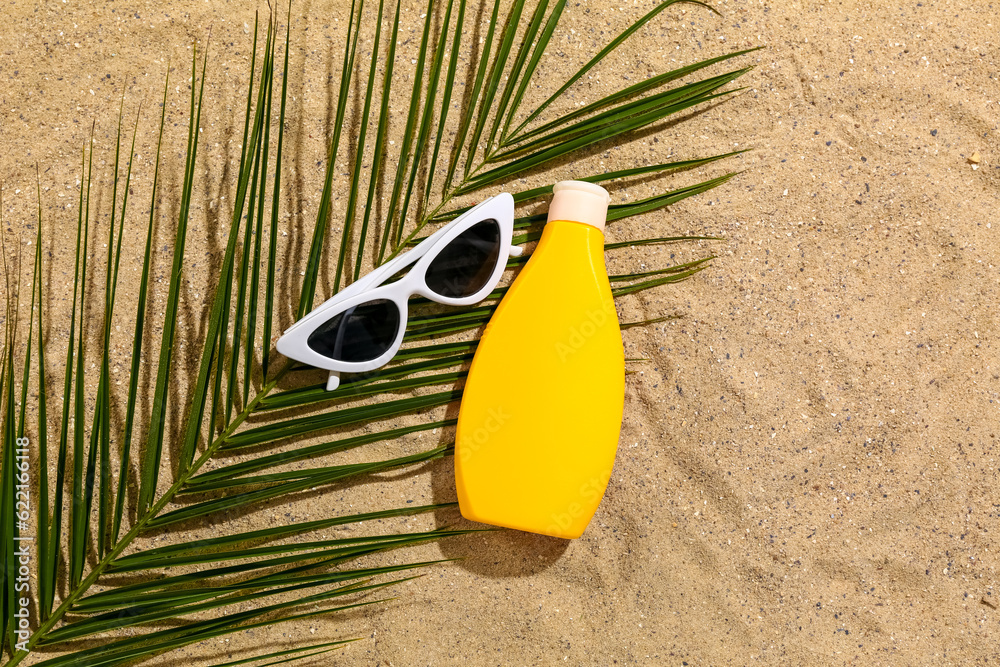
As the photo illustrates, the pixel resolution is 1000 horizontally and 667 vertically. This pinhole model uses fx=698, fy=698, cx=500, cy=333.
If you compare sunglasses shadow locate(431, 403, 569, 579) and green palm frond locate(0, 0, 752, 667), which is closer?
green palm frond locate(0, 0, 752, 667)

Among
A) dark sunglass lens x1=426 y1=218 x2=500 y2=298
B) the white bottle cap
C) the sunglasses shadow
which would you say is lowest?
the sunglasses shadow

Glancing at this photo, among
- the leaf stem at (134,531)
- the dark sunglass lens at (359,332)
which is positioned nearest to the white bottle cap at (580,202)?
the dark sunglass lens at (359,332)

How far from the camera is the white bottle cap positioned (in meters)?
0.83

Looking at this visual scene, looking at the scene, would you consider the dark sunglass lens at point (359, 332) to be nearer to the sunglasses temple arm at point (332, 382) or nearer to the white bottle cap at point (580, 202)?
the sunglasses temple arm at point (332, 382)

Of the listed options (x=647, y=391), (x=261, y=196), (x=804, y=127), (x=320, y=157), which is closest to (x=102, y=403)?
(x=261, y=196)

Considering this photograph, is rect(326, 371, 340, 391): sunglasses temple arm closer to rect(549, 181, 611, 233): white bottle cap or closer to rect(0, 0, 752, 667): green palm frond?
rect(0, 0, 752, 667): green palm frond

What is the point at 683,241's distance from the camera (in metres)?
0.92

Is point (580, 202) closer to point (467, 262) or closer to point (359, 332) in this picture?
point (467, 262)

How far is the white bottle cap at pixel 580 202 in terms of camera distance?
833 millimetres

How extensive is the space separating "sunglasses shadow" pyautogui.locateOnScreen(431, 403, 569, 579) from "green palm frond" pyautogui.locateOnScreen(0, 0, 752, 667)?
0.9 inches

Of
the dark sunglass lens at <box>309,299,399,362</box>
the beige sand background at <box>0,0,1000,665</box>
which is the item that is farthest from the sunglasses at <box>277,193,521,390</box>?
the beige sand background at <box>0,0,1000,665</box>

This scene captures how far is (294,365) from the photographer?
85 cm

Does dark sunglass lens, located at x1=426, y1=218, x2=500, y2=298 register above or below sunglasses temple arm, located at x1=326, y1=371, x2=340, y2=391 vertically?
above

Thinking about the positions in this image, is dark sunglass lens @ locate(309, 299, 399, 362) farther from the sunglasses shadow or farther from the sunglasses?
the sunglasses shadow
